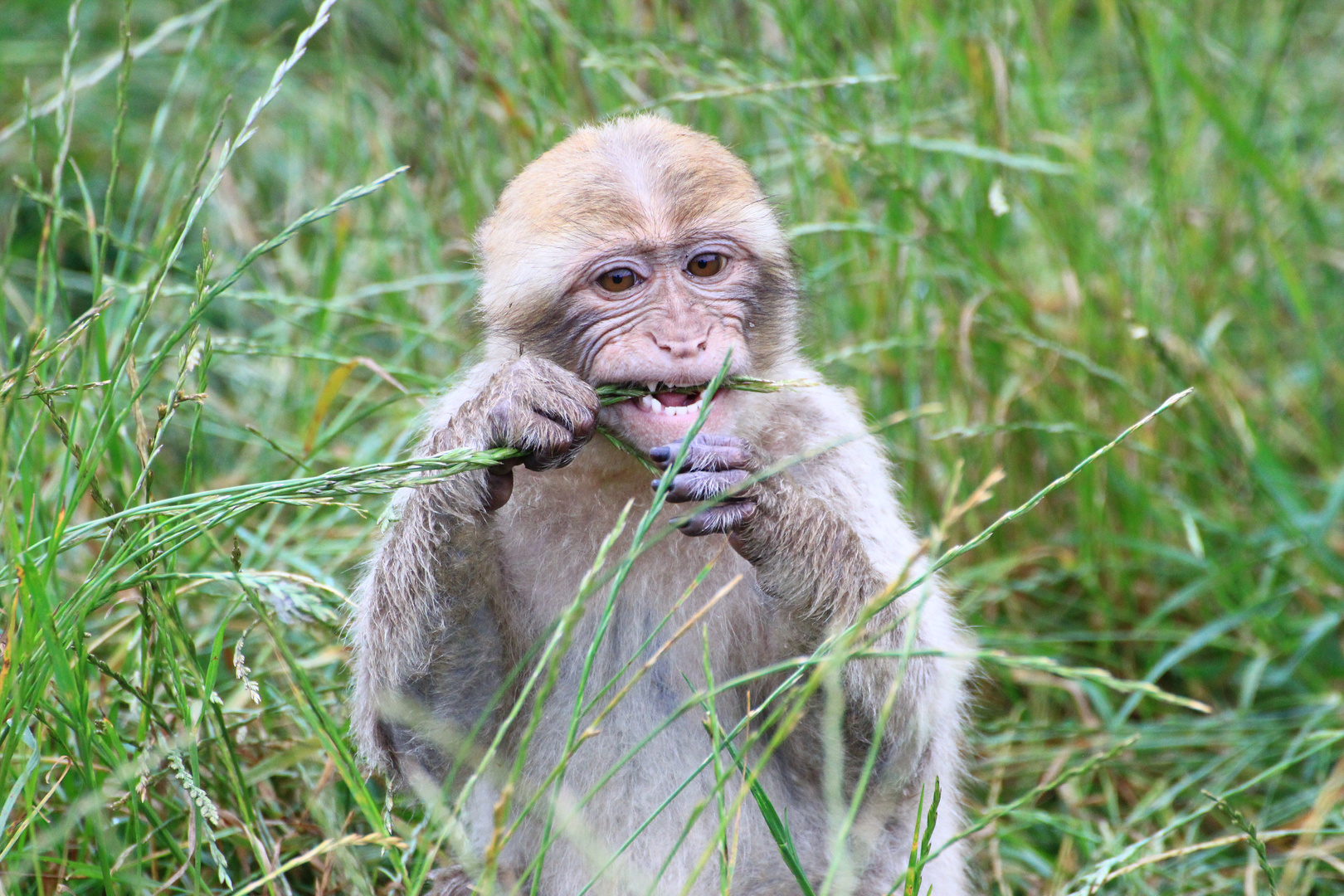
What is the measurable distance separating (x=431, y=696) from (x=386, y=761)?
21 cm

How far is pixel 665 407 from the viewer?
2.87 m

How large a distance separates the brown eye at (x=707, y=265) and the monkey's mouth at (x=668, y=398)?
1.14ft

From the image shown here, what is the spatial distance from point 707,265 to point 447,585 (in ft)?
3.10

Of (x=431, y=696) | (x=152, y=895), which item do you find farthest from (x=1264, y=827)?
(x=152, y=895)

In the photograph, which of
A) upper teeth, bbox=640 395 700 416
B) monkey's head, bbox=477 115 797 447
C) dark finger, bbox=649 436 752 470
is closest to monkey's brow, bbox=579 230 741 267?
monkey's head, bbox=477 115 797 447

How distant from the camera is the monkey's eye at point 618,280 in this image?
302 cm

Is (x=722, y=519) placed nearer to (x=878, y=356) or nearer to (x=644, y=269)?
(x=644, y=269)

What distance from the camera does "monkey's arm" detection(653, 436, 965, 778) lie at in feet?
9.14

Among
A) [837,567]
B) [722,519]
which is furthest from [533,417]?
[837,567]

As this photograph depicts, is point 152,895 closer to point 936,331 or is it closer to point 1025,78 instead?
point 936,331

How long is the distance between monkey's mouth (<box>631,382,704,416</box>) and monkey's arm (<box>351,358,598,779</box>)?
0.15 m

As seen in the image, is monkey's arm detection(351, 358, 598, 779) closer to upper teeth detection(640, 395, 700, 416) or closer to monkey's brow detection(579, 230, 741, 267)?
upper teeth detection(640, 395, 700, 416)

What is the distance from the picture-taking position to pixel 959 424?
4.65 metres

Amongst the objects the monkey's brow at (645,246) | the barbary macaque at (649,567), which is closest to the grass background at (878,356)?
the barbary macaque at (649,567)
